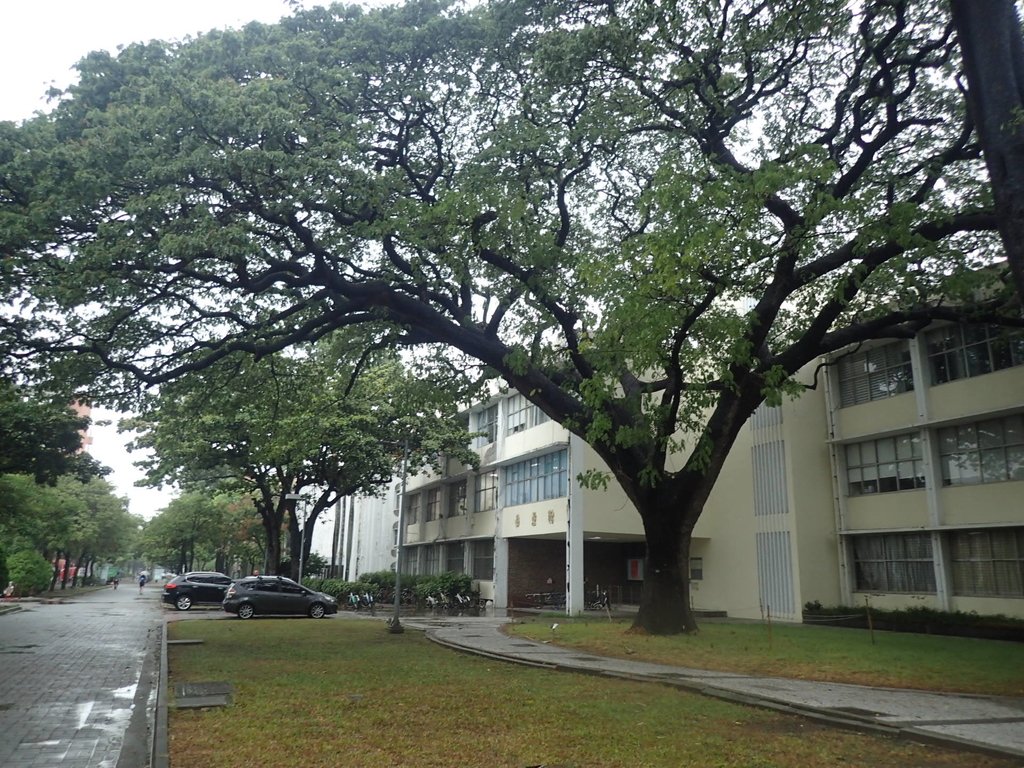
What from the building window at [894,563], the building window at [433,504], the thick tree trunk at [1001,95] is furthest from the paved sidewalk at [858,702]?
the building window at [433,504]

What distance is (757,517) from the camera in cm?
2809

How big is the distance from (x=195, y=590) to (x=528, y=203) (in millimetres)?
26226

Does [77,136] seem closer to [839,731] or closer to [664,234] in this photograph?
[664,234]

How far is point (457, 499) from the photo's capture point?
42.8 meters

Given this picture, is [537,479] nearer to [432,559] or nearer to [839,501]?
[839,501]

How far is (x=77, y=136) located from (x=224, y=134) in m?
2.72

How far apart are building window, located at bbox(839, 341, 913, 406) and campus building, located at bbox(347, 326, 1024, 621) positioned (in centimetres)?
5

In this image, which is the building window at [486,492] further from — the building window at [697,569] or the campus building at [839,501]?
the building window at [697,569]

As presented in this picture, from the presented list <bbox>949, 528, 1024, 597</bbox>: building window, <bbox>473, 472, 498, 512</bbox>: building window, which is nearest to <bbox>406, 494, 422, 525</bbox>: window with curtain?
<bbox>473, 472, 498, 512</bbox>: building window

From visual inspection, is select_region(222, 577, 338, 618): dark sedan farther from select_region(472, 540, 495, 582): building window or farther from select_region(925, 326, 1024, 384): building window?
select_region(925, 326, 1024, 384): building window

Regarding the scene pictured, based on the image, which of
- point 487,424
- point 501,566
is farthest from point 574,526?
point 487,424

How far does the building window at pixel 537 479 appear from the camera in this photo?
3152cm

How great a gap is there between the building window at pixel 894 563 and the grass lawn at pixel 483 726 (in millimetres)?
16115

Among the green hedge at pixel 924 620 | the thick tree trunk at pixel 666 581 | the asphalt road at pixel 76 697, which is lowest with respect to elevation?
the asphalt road at pixel 76 697
